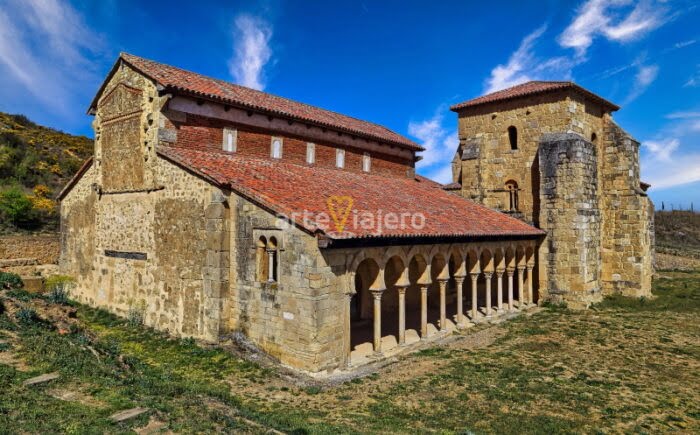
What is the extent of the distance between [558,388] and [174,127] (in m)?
13.3

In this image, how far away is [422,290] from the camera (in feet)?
46.4

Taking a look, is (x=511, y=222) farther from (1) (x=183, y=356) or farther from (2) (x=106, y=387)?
(2) (x=106, y=387)

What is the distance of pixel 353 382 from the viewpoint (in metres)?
10.4

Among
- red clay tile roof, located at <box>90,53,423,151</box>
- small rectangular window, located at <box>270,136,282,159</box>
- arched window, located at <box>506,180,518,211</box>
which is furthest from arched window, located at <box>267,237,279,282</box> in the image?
arched window, located at <box>506,180,518,211</box>

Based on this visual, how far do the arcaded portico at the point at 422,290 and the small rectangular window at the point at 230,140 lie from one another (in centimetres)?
626

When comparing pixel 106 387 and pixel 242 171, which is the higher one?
pixel 242 171

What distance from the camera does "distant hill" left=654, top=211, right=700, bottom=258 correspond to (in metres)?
43.9

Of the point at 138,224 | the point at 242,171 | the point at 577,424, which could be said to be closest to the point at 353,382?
the point at 577,424

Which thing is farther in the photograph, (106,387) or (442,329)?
(442,329)

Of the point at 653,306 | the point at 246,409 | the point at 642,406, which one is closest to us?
the point at 246,409

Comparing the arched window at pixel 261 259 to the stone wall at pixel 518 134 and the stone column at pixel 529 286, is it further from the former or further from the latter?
the stone wall at pixel 518 134

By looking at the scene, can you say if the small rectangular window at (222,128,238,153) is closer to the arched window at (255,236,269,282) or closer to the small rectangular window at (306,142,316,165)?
the small rectangular window at (306,142,316,165)

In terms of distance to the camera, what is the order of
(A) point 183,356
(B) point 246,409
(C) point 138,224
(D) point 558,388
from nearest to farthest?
1. (B) point 246,409
2. (D) point 558,388
3. (A) point 183,356
4. (C) point 138,224

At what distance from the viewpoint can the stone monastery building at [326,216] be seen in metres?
11.6
